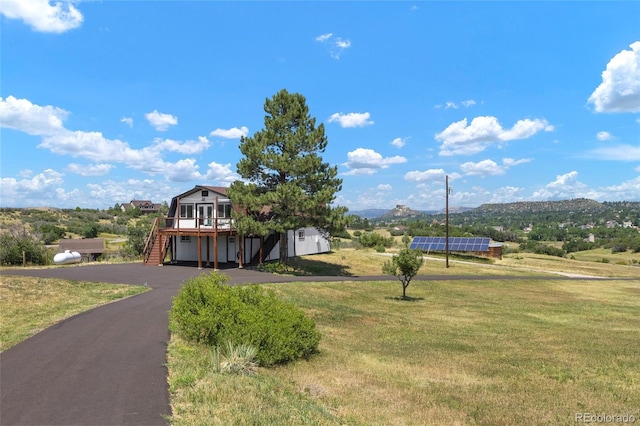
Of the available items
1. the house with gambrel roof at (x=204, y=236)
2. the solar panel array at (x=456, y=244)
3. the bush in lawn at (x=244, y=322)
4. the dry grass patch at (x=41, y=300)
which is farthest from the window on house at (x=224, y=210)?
the solar panel array at (x=456, y=244)

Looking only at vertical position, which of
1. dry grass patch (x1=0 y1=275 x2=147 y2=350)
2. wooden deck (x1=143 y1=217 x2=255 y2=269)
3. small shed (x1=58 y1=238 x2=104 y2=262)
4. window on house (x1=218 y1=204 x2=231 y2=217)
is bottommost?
dry grass patch (x1=0 y1=275 x2=147 y2=350)

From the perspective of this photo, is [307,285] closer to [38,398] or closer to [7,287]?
[7,287]

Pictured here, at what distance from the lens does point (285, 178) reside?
33031mm

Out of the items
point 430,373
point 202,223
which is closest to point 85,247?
point 202,223

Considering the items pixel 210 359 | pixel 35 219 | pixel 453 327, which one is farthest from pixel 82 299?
pixel 35 219

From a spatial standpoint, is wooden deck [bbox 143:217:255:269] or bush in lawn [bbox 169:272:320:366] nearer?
bush in lawn [bbox 169:272:320:366]

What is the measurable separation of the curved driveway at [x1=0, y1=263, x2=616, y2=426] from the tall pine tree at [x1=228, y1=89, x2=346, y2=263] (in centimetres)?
1569

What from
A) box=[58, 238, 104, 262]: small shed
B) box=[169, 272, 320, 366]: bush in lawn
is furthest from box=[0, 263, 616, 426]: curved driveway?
box=[58, 238, 104, 262]: small shed

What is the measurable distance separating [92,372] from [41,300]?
411 inches

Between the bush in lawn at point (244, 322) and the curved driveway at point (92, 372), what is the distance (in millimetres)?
950

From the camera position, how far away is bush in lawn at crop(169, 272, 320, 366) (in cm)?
1070

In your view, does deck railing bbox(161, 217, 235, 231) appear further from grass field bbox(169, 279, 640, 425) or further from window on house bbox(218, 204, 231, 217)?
grass field bbox(169, 279, 640, 425)

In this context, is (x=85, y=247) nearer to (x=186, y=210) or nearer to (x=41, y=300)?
(x=186, y=210)

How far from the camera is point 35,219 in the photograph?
258 ft
